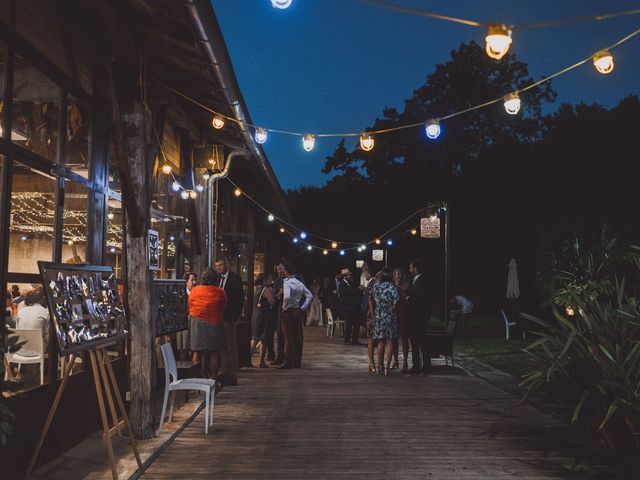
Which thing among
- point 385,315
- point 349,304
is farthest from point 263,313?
point 349,304

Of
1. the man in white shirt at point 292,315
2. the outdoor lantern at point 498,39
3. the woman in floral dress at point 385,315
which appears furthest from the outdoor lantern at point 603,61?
the man in white shirt at point 292,315

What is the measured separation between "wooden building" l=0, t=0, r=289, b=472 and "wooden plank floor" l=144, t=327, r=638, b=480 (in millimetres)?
1056

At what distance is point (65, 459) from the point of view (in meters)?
5.62

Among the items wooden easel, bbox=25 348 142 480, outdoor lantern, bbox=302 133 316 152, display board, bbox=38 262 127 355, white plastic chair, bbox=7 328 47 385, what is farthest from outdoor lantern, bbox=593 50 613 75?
white plastic chair, bbox=7 328 47 385

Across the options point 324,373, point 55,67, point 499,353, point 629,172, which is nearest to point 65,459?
point 55,67

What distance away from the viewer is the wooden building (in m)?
5.12

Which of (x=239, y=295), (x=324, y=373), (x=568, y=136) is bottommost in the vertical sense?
(x=324, y=373)

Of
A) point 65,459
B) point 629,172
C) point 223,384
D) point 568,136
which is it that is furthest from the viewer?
point 568,136

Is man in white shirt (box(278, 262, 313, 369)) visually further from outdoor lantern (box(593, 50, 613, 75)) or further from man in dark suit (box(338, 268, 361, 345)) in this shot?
outdoor lantern (box(593, 50, 613, 75))

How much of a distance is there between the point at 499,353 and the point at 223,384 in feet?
24.2

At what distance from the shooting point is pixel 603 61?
7301mm

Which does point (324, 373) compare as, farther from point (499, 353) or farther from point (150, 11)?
point (150, 11)

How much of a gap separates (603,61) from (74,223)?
604 centimetres

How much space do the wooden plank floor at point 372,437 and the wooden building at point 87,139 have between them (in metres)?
1.06
